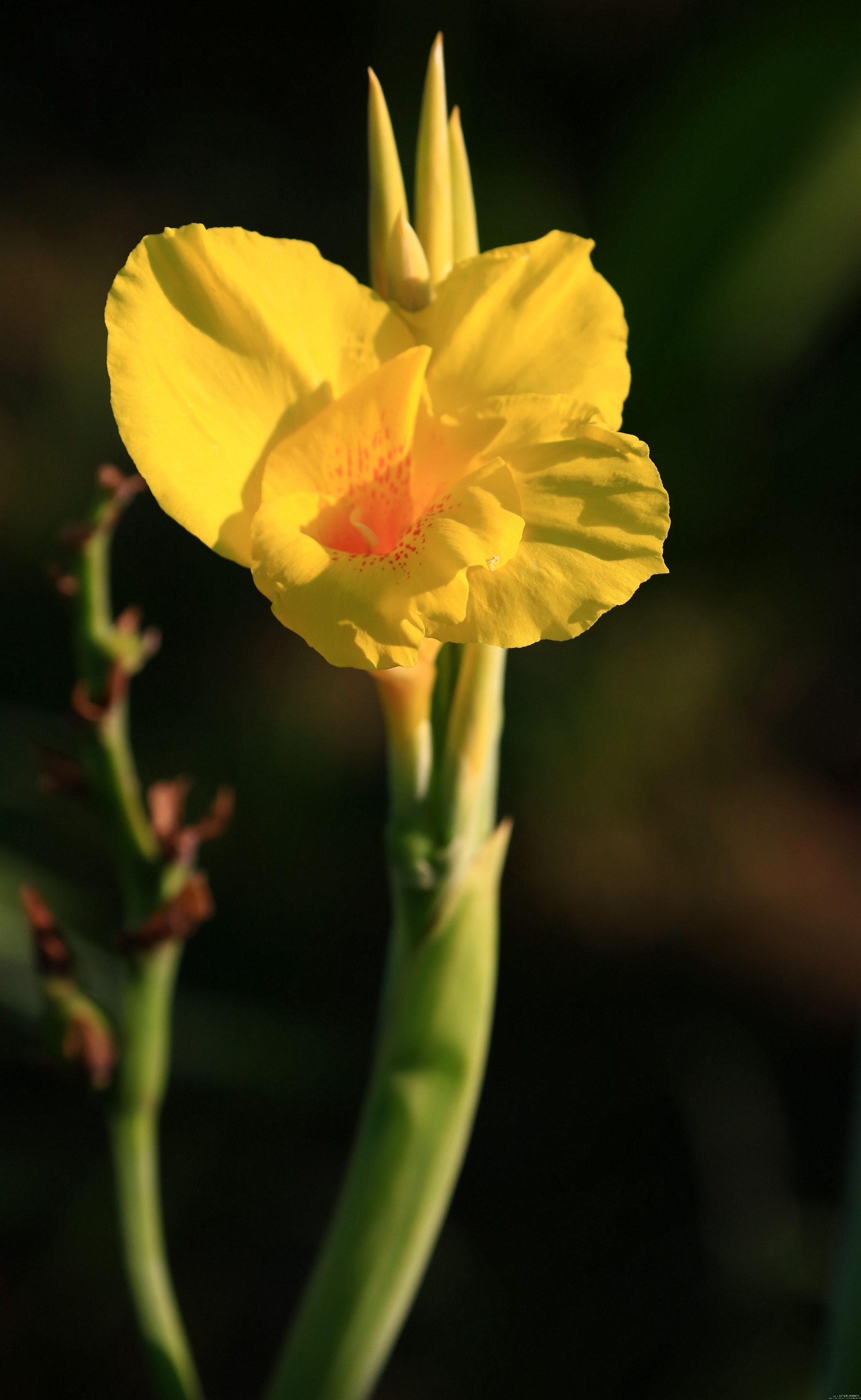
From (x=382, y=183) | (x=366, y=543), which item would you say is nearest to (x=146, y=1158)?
(x=366, y=543)

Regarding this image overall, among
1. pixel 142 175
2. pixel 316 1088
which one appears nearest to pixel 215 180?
pixel 142 175

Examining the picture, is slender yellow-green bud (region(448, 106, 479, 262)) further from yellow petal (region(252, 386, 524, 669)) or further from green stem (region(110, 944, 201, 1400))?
green stem (region(110, 944, 201, 1400))

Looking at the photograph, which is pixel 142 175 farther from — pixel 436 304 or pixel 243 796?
pixel 436 304

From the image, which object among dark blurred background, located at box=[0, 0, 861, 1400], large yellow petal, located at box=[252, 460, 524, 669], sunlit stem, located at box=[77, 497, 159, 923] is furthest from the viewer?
dark blurred background, located at box=[0, 0, 861, 1400]

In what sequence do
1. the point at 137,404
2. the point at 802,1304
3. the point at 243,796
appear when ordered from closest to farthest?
the point at 137,404
the point at 802,1304
the point at 243,796

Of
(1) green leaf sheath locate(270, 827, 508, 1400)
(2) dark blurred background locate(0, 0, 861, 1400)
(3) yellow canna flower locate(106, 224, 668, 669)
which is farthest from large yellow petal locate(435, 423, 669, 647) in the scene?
(2) dark blurred background locate(0, 0, 861, 1400)

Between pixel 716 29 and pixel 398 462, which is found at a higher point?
pixel 716 29
